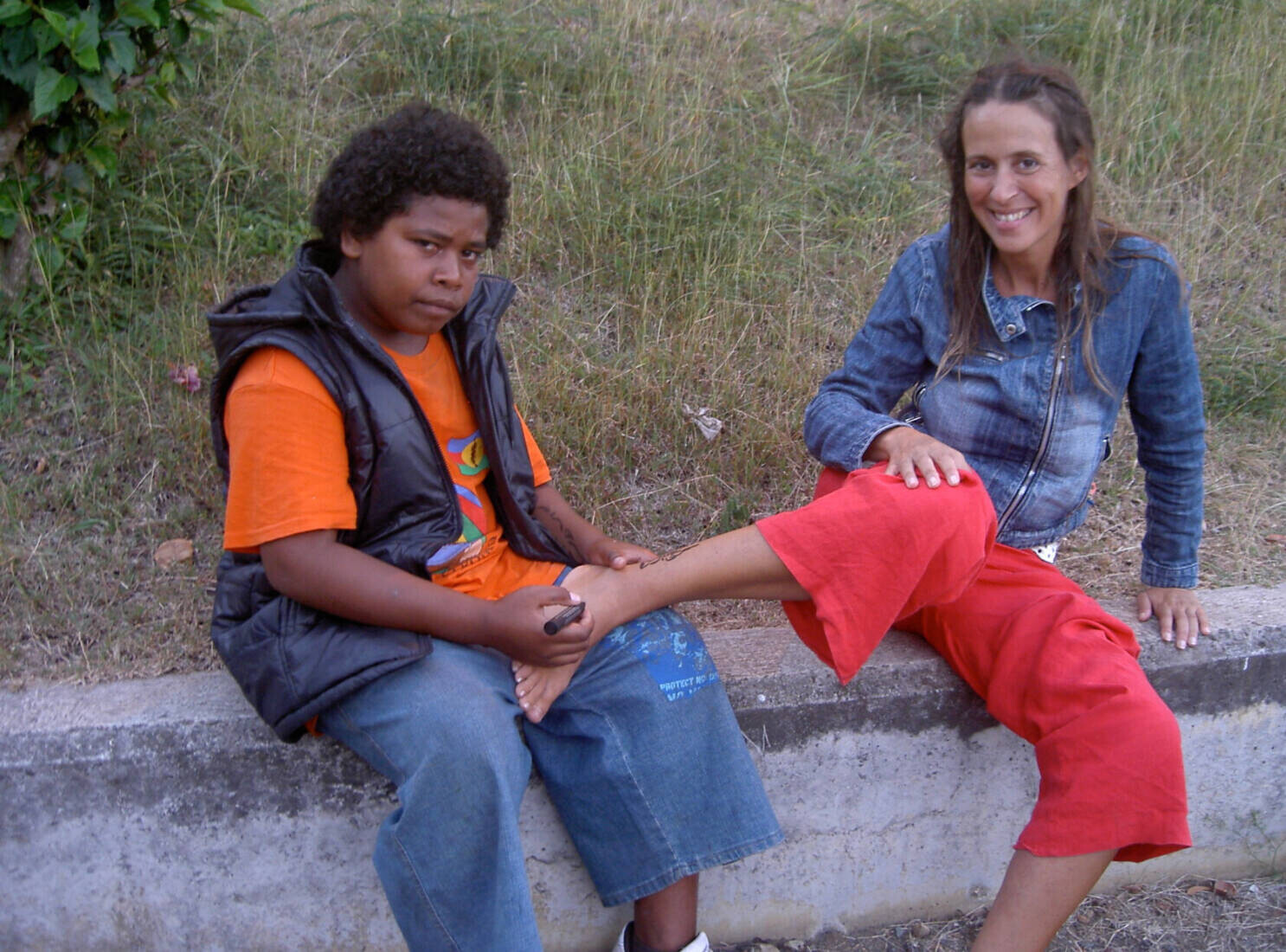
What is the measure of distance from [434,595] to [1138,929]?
175 centimetres

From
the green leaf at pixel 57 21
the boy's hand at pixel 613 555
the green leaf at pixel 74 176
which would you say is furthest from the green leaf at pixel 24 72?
the boy's hand at pixel 613 555

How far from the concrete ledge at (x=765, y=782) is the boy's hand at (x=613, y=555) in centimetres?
29

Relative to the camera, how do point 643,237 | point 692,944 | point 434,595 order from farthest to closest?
point 643,237 → point 692,944 → point 434,595

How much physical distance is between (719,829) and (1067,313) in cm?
128

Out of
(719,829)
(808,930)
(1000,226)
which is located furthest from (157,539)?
(1000,226)

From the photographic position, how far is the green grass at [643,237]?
2.92 meters

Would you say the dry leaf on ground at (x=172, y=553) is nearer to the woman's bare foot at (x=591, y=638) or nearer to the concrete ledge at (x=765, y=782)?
the concrete ledge at (x=765, y=782)

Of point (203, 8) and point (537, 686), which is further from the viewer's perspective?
point (203, 8)

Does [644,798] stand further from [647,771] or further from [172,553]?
[172,553]

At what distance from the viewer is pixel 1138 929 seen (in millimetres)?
2469

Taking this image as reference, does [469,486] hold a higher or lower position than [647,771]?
higher

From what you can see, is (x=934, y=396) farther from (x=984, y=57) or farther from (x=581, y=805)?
(x=984, y=57)

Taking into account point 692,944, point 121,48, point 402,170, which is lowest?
point 692,944

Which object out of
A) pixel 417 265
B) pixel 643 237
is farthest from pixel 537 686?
pixel 643 237
